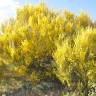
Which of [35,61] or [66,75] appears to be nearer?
[66,75]

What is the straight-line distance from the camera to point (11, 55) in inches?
687

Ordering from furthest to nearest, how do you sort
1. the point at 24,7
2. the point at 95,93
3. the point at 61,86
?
the point at 24,7 → the point at 61,86 → the point at 95,93

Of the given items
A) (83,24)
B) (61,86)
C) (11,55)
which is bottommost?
(61,86)

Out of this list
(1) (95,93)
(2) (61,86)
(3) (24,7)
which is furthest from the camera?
(3) (24,7)

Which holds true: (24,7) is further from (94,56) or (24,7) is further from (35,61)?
(94,56)

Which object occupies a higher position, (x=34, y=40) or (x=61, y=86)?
(x=34, y=40)

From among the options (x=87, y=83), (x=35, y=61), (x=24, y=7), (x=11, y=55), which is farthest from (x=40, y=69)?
(x=24, y=7)

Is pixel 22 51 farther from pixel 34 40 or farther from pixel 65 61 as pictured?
pixel 65 61

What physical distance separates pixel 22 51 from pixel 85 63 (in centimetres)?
355

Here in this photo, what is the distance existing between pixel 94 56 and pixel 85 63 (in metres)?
0.50

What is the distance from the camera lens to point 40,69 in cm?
1781

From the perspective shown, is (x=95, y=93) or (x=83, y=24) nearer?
(x=95, y=93)

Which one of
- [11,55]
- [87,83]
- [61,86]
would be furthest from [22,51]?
[87,83]

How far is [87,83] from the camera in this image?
50.9ft
